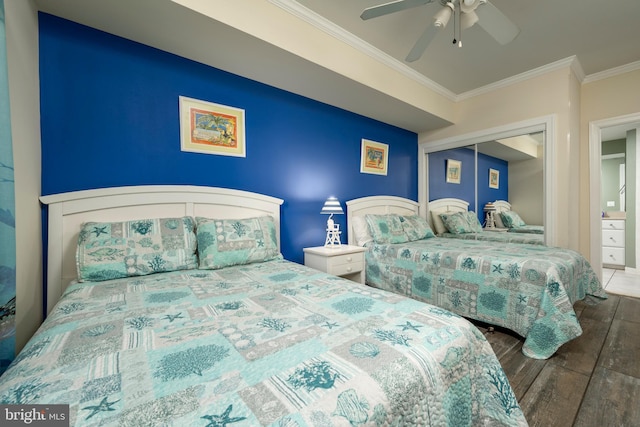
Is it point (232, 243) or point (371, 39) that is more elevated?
Result: point (371, 39)

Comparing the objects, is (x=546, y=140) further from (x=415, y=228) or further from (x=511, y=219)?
(x=415, y=228)

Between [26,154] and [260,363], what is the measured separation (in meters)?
1.70

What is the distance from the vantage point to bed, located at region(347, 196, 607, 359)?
6.04 feet

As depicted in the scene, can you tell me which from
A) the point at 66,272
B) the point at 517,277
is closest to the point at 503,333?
the point at 517,277

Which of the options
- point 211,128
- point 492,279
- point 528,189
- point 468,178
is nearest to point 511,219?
point 528,189

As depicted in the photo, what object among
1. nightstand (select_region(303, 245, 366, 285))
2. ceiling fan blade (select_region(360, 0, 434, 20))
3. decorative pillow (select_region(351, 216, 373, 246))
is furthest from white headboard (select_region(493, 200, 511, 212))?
ceiling fan blade (select_region(360, 0, 434, 20))

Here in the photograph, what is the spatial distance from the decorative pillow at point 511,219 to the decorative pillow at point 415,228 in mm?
889

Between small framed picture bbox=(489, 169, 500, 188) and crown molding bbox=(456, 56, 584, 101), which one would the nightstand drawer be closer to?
small framed picture bbox=(489, 169, 500, 188)

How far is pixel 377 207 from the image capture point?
352 centimetres

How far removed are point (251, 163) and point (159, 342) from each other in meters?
1.85

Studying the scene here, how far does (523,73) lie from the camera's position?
303cm

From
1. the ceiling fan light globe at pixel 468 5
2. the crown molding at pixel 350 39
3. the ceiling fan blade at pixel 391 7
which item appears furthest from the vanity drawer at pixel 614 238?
the ceiling fan blade at pixel 391 7

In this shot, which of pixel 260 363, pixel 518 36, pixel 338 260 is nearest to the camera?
pixel 260 363
